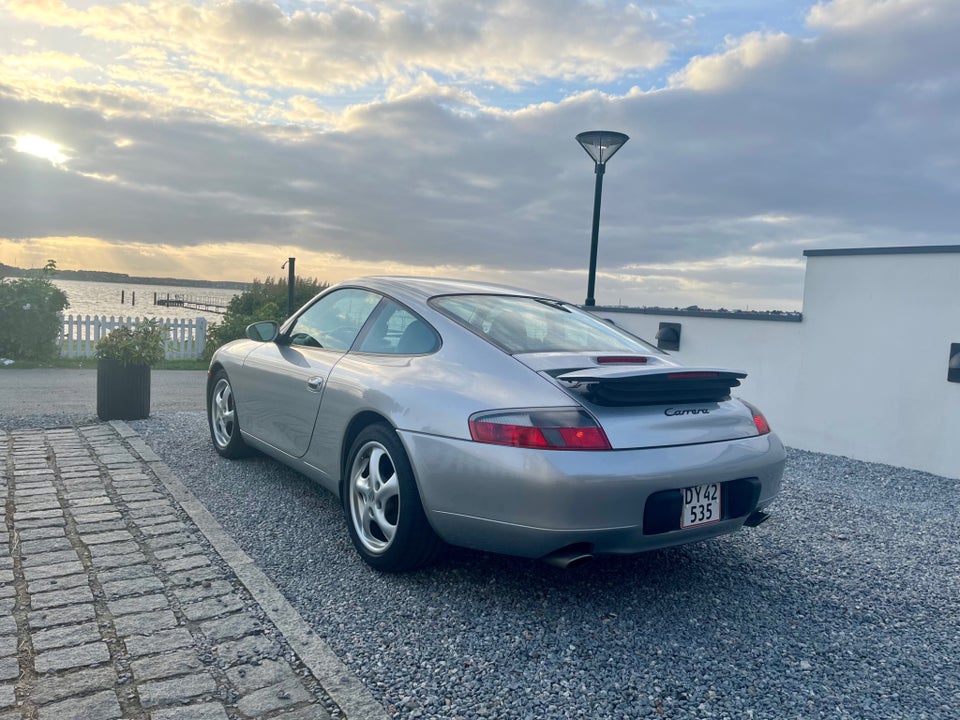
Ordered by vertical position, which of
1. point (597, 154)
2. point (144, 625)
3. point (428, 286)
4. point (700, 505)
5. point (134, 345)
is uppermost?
point (597, 154)

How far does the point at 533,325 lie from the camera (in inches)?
147

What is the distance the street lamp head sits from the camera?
29.5 ft

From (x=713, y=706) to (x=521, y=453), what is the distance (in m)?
1.07

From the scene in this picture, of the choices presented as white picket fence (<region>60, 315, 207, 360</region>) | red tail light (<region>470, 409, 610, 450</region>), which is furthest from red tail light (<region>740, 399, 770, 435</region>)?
white picket fence (<region>60, 315, 207, 360</region>)

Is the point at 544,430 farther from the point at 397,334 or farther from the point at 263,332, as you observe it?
the point at 263,332

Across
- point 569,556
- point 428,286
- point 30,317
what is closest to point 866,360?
point 428,286

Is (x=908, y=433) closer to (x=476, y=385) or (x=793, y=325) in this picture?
(x=793, y=325)

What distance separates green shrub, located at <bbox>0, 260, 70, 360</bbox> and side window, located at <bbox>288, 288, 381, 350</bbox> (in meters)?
11.0

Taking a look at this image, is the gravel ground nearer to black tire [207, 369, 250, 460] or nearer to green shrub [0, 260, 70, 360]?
black tire [207, 369, 250, 460]

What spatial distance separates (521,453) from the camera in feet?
9.04

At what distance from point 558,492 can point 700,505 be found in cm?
71

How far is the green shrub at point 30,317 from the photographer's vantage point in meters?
13.0

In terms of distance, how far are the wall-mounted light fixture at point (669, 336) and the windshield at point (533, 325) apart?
4.18 metres

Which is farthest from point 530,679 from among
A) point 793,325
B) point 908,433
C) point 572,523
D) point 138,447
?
point 793,325
